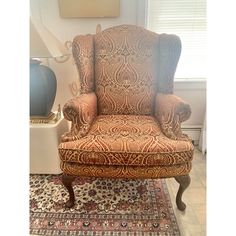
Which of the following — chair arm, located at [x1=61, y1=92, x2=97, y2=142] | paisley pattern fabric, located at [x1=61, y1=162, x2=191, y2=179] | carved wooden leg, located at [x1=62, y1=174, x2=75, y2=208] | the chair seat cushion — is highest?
chair arm, located at [x1=61, y1=92, x2=97, y2=142]

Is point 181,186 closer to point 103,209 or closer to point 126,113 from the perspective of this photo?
point 103,209

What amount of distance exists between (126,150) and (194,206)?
510mm

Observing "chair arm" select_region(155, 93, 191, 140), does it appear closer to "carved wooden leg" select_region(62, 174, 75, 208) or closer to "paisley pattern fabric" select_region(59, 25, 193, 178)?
"paisley pattern fabric" select_region(59, 25, 193, 178)

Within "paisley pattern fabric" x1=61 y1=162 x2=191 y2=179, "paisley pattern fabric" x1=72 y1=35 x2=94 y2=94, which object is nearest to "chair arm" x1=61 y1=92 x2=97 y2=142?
"paisley pattern fabric" x1=61 y1=162 x2=191 y2=179

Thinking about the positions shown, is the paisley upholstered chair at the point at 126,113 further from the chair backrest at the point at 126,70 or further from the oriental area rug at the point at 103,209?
the oriental area rug at the point at 103,209

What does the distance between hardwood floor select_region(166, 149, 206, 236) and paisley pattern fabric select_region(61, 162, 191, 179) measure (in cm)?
22

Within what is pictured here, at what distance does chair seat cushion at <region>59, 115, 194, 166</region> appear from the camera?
1.13 metres
